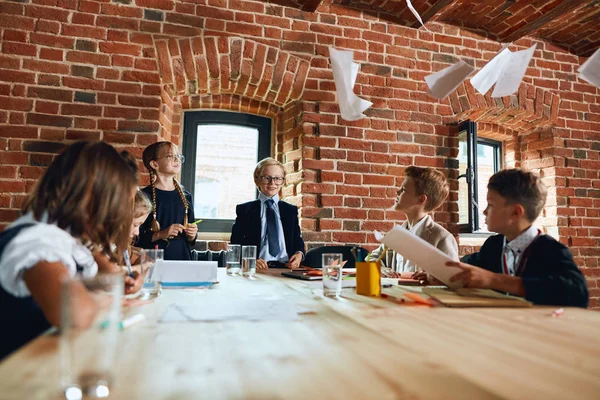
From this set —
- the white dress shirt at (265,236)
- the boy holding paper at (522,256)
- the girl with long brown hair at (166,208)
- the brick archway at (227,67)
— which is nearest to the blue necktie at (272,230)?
the white dress shirt at (265,236)

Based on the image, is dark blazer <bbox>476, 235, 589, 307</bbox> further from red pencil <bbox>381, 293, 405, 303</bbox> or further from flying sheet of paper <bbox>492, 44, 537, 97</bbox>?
flying sheet of paper <bbox>492, 44, 537, 97</bbox>

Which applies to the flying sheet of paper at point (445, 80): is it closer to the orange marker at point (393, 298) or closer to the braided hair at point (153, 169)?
the orange marker at point (393, 298)

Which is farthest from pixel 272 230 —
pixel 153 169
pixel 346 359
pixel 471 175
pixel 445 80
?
pixel 346 359

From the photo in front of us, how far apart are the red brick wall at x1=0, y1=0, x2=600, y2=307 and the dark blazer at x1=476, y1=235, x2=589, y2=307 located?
1.68 m

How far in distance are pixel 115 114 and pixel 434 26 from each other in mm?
2449

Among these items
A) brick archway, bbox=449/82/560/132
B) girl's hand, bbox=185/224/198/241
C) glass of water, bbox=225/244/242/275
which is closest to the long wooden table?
glass of water, bbox=225/244/242/275

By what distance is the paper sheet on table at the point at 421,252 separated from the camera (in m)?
1.19

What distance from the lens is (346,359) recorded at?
58cm

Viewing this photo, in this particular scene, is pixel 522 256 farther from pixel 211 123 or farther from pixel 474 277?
pixel 211 123

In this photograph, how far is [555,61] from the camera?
351 centimetres

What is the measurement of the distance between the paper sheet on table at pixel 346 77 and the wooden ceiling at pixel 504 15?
108cm

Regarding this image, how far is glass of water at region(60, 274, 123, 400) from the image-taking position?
16.7 inches

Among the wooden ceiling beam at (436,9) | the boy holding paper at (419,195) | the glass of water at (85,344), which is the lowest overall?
the glass of water at (85,344)

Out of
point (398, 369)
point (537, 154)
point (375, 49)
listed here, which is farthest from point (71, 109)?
point (537, 154)
